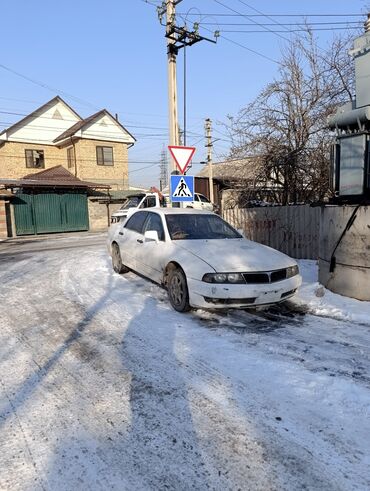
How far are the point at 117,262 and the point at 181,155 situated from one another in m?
3.08

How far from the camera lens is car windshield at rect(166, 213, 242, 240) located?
6578mm

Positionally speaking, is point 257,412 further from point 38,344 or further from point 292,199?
point 292,199

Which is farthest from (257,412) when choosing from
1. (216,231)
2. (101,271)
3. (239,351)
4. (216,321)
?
(101,271)

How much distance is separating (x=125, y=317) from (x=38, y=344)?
4.21 ft

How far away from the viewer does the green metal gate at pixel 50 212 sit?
24.0 meters

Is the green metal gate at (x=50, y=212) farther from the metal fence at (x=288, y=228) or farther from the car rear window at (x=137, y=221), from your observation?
the car rear window at (x=137, y=221)

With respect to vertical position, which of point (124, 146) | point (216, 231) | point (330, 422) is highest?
point (124, 146)

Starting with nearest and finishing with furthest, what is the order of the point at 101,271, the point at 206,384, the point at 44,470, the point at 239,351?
the point at 44,470 → the point at 206,384 → the point at 239,351 → the point at 101,271

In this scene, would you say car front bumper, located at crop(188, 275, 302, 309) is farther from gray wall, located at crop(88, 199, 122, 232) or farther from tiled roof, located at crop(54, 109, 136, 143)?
tiled roof, located at crop(54, 109, 136, 143)

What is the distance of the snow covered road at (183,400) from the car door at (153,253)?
0.88 m

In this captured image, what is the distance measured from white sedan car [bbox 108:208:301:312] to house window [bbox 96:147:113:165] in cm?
2624

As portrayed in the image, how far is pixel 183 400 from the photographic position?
327 cm

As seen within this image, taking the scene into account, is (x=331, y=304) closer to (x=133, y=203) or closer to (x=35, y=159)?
(x=133, y=203)

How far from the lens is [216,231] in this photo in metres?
6.93
